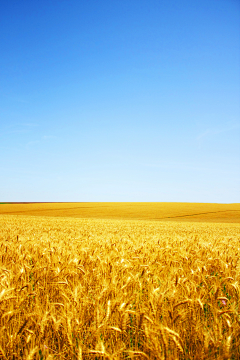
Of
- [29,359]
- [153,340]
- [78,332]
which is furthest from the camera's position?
[78,332]

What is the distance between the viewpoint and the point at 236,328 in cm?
184

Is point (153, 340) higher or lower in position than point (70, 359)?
higher

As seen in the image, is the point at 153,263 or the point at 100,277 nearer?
the point at 100,277

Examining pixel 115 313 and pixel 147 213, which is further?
pixel 147 213

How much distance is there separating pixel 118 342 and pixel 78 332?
0.96 feet

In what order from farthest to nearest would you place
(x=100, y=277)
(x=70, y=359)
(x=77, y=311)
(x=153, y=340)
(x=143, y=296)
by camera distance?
(x=100, y=277) < (x=143, y=296) < (x=77, y=311) < (x=70, y=359) < (x=153, y=340)

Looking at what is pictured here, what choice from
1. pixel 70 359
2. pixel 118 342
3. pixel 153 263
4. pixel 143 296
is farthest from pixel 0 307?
pixel 153 263

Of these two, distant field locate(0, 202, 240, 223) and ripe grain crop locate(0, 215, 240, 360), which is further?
distant field locate(0, 202, 240, 223)

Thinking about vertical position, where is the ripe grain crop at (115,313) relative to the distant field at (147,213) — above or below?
above

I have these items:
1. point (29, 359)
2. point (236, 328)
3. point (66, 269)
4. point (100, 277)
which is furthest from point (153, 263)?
point (29, 359)

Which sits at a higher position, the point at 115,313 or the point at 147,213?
the point at 115,313

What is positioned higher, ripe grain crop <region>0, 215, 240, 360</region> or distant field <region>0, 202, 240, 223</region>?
ripe grain crop <region>0, 215, 240, 360</region>

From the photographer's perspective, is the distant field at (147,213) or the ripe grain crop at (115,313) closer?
the ripe grain crop at (115,313)

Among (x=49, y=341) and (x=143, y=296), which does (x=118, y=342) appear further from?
(x=143, y=296)
